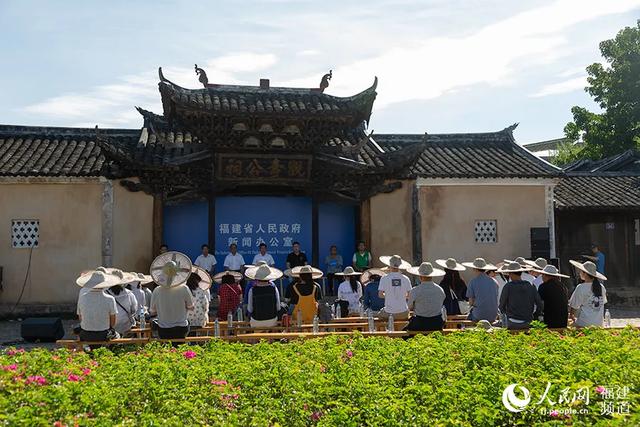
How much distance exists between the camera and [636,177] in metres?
19.2

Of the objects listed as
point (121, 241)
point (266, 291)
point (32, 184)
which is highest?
point (32, 184)

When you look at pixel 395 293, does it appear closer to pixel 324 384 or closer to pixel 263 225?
pixel 324 384

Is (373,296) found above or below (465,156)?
below

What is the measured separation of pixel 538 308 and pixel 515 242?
7940 millimetres

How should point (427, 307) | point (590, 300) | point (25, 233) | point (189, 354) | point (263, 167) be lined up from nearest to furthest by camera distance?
point (189, 354) < point (427, 307) < point (590, 300) < point (25, 233) < point (263, 167)

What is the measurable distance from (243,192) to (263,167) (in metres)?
1.12

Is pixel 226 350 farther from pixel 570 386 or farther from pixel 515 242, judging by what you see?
pixel 515 242

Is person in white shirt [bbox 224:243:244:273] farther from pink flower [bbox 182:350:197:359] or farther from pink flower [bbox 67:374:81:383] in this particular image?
pink flower [bbox 67:374:81:383]

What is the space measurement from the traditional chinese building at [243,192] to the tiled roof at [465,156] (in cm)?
Answer: 7

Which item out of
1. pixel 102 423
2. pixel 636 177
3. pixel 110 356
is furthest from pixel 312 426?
pixel 636 177

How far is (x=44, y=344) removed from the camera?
10.9 meters

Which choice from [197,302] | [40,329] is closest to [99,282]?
[197,302]

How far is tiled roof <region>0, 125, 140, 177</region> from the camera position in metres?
14.1

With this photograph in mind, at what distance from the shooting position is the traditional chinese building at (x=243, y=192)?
1408cm
